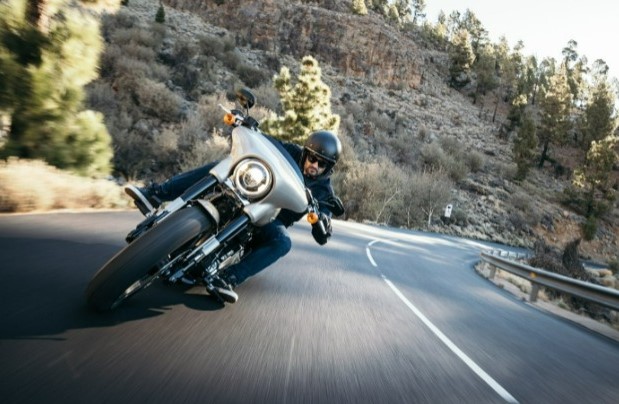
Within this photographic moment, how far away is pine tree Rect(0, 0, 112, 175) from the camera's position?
7.41 m

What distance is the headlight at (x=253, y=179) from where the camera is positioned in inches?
138

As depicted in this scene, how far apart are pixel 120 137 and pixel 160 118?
6.20 meters

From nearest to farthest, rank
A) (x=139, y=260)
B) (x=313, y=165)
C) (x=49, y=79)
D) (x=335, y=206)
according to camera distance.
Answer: (x=139, y=260)
(x=313, y=165)
(x=335, y=206)
(x=49, y=79)

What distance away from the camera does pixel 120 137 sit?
893 inches

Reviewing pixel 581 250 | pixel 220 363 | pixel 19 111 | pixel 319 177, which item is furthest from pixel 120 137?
pixel 581 250

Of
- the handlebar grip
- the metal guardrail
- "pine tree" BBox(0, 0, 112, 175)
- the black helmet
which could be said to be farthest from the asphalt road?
"pine tree" BBox(0, 0, 112, 175)

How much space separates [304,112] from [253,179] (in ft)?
80.5

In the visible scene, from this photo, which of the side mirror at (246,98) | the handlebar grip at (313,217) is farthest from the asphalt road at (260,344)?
the side mirror at (246,98)

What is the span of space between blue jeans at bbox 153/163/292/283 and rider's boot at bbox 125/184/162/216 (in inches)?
1.8

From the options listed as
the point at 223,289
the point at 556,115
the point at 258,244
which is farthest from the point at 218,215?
the point at 556,115

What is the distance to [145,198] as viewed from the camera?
4250mm

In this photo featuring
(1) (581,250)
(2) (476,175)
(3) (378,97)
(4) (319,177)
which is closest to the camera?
(4) (319,177)

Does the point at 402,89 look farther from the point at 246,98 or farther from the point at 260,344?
the point at 260,344

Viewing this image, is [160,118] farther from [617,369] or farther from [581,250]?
[581,250]
